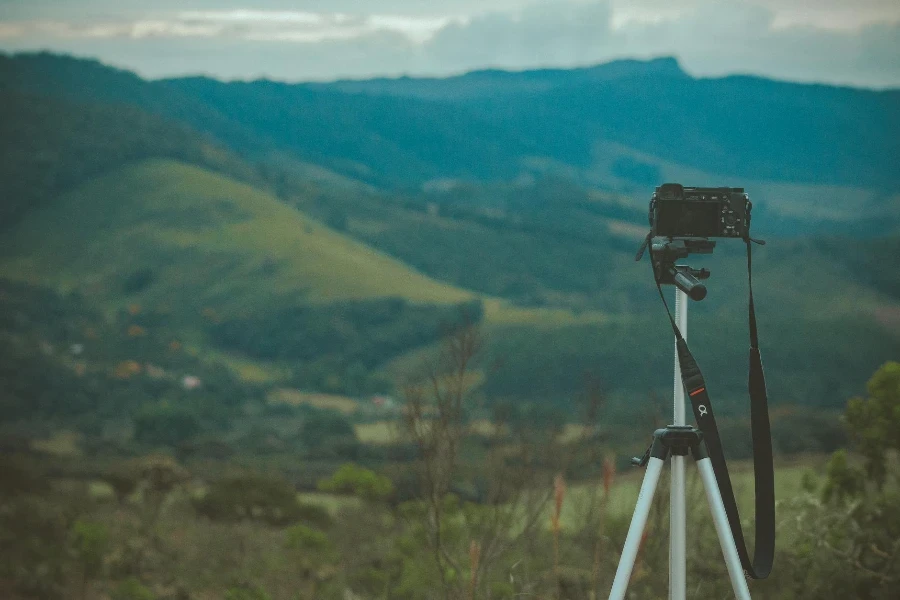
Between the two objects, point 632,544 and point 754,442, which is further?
point 754,442

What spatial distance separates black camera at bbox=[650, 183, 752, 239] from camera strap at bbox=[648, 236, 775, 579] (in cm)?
9

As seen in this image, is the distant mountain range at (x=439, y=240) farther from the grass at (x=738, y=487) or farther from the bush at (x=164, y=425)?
the grass at (x=738, y=487)

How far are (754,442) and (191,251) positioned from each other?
69647 mm

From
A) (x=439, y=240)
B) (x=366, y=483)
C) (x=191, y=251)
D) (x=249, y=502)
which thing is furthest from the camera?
(x=439, y=240)

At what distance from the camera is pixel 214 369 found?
5909 centimetres

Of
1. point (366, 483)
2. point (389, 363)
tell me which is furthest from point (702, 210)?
point (389, 363)

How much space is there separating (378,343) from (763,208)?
146ft

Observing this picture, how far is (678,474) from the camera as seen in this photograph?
9.10 ft

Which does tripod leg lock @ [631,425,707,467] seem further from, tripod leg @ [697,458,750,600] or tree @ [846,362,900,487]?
tree @ [846,362,900,487]

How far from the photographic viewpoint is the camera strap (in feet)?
8.50

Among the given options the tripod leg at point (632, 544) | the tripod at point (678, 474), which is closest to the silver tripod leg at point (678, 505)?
the tripod at point (678, 474)

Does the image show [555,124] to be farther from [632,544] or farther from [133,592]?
[632,544]

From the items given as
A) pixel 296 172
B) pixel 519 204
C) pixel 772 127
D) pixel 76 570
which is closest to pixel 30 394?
pixel 76 570

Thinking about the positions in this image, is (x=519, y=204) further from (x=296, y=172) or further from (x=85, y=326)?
(x=85, y=326)
